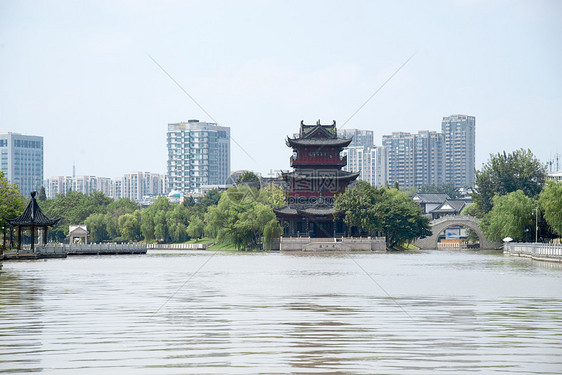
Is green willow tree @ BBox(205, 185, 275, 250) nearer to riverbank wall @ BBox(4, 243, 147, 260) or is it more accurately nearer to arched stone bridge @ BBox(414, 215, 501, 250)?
riverbank wall @ BBox(4, 243, 147, 260)

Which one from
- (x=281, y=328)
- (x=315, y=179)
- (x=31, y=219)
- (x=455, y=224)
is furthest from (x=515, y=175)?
(x=281, y=328)

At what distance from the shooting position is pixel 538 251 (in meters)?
58.9

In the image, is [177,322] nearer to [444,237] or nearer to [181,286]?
[181,286]

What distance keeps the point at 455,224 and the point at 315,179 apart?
1794 cm

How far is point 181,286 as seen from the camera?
31.8m

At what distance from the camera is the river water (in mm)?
12953

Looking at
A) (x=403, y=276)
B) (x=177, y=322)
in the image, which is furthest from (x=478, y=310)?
(x=403, y=276)

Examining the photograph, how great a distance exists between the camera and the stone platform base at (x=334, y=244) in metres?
77.6

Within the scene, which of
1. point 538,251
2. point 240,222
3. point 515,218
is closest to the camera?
point 538,251

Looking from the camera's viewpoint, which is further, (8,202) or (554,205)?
(8,202)

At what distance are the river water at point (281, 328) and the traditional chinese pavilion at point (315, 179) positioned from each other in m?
50.8

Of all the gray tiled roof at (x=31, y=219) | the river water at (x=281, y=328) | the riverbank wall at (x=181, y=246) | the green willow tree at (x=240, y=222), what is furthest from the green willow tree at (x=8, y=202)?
the riverbank wall at (x=181, y=246)

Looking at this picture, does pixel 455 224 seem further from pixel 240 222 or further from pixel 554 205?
pixel 554 205

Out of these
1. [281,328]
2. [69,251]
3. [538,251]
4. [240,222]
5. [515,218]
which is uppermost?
[515,218]
